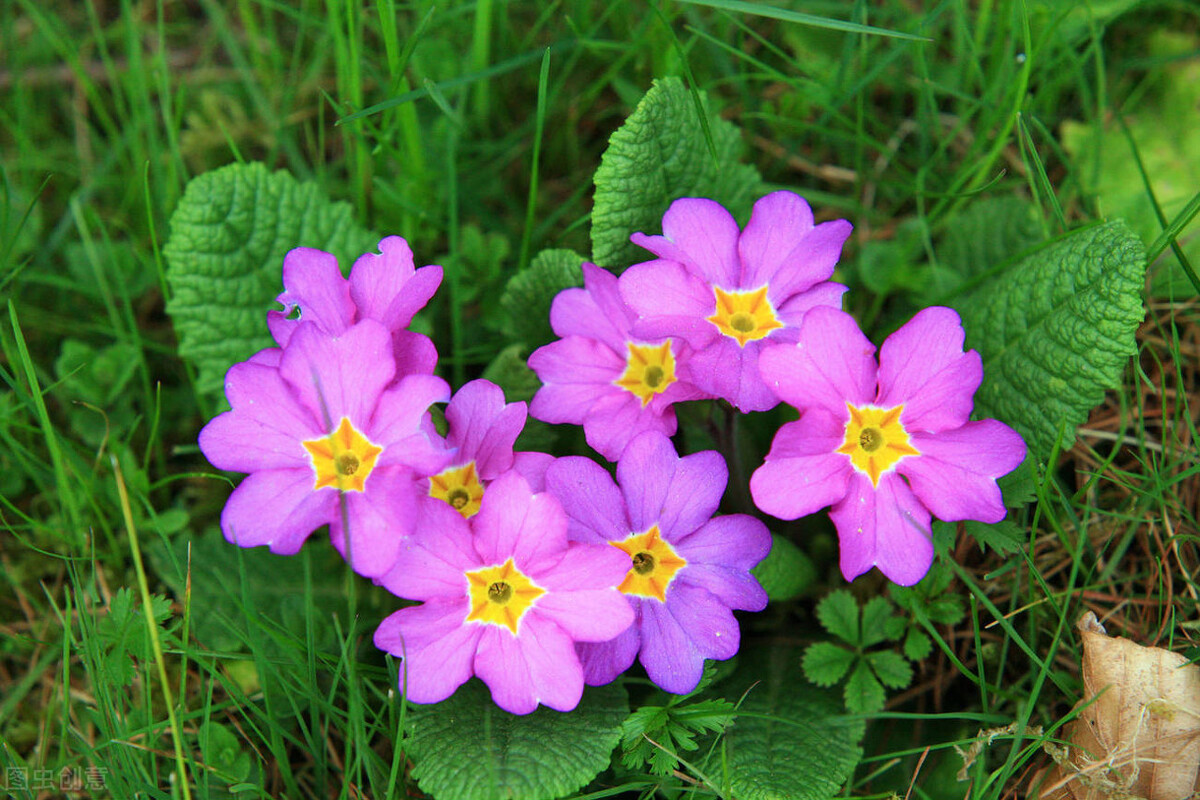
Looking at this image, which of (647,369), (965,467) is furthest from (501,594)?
(965,467)

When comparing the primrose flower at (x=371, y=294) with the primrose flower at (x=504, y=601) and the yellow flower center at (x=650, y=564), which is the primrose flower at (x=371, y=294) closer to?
the primrose flower at (x=504, y=601)

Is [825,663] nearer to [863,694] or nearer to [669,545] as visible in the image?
[863,694]

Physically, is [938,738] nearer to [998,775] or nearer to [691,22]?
[998,775]

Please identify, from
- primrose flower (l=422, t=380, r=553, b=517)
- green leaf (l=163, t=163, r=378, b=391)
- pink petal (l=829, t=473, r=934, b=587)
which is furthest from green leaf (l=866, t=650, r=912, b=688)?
green leaf (l=163, t=163, r=378, b=391)

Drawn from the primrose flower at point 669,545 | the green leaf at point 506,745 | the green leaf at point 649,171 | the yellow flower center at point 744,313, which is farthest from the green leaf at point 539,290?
the green leaf at point 506,745

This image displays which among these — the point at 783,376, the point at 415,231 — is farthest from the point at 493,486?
the point at 415,231

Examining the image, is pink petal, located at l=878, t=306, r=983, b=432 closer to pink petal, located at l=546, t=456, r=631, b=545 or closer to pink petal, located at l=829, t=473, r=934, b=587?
pink petal, located at l=829, t=473, r=934, b=587
